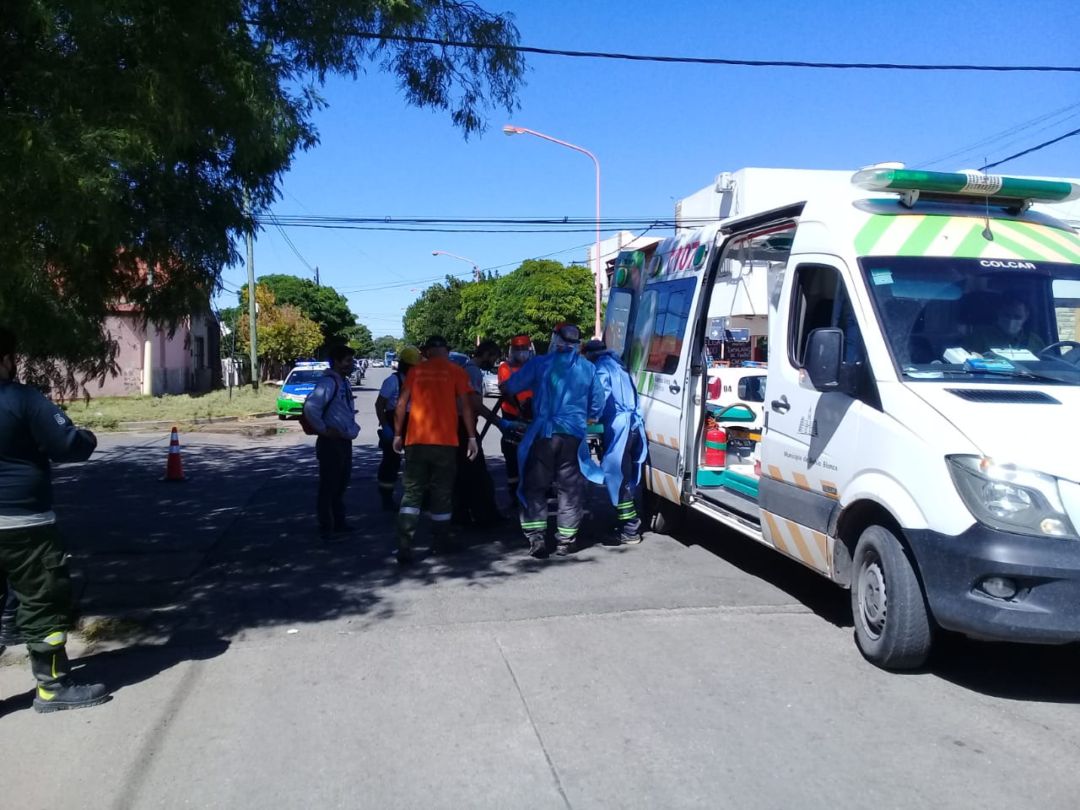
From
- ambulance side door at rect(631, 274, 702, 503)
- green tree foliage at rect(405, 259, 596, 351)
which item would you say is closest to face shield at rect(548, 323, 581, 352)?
ambulance side door at rect(631, 274, 702, 503)

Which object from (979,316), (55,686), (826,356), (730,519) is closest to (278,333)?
(730,519)

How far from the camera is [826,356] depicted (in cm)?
555

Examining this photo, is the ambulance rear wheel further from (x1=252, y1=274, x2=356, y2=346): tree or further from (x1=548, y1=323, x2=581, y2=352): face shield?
(x1=252, y1=274, x2=356, y2=346): tree

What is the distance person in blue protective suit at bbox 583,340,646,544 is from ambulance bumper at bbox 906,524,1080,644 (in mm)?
3934

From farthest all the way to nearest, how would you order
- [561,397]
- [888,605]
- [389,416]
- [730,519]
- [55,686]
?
[389,416]
[561,397]
[730,519]
[888,605]
[55,686]

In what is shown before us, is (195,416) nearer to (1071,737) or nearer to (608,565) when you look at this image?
(608,565)

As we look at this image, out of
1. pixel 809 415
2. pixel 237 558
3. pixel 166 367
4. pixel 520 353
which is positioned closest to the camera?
pixel 809 415

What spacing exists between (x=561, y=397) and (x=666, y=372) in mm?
1156

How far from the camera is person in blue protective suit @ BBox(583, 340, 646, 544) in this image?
8.52 metres

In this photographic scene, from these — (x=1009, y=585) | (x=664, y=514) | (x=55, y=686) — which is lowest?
(x=55, y=686)

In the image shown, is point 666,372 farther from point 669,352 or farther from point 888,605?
point 888,605

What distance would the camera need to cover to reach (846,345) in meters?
5.82

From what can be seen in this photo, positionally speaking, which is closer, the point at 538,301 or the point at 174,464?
the point at 174,464

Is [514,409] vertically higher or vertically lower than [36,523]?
higher
